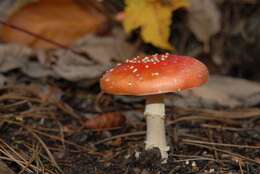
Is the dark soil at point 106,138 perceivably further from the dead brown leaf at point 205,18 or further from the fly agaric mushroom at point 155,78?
the dead brown leaf at point 205,18

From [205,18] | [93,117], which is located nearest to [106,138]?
[93,117]

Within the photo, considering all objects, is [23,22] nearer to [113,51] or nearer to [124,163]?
[113,51]

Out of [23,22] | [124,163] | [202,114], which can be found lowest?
[124,163]

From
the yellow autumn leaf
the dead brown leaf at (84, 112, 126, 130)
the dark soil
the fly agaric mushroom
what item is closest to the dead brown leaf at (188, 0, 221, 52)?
the yellow autumn leaf

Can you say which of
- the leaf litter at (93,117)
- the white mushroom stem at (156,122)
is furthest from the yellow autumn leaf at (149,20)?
the white mushroom stem at (156,122)

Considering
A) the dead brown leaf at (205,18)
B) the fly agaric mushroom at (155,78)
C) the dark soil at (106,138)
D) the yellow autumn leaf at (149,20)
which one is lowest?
the dark soil at (106,138)

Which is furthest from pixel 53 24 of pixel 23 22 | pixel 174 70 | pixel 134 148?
pixel 174 70

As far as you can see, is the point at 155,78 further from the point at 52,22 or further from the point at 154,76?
the point at 52,22
